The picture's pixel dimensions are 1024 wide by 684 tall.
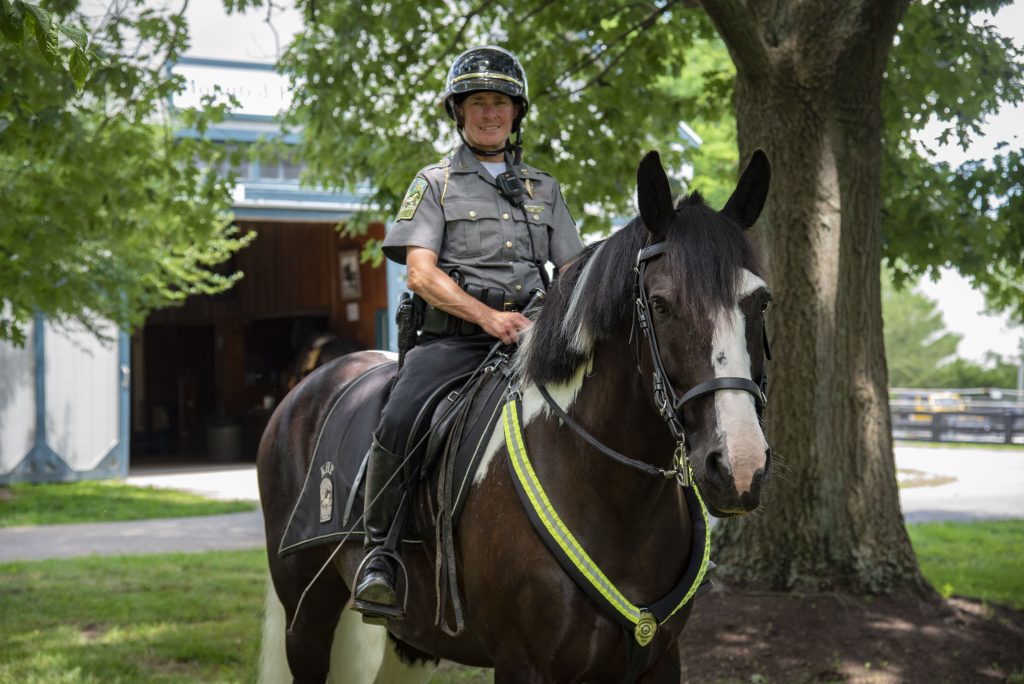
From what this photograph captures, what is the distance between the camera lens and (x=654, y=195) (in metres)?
2.98

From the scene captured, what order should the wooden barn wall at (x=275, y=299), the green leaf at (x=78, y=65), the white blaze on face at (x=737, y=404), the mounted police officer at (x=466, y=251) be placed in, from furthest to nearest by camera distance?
1. the wooden barn wall at (x=275, y=299)
2. the mounted police officer at (x=466, y=251)
3. the green leaf at (x=78, y=65)
4. the white blaze on face at (x=737, y=404)

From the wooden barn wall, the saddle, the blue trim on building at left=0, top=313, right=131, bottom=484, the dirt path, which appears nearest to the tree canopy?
the dirt path

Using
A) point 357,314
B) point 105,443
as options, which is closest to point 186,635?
point 105,443

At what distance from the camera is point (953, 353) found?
5269cm

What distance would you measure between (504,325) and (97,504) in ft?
45.8

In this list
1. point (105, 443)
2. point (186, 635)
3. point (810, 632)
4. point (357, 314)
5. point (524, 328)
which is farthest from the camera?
point (357, 314)

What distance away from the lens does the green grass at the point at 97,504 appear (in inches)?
570

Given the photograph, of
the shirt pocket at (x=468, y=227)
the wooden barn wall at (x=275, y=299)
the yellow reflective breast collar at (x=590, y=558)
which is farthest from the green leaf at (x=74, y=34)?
the wooden barn wall at (x=275, y=299)

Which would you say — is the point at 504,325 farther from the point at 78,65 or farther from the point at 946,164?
the point at 946,164

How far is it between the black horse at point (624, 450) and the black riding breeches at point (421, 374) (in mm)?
387

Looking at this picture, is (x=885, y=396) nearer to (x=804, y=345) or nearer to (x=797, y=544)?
(x=804, y=345)

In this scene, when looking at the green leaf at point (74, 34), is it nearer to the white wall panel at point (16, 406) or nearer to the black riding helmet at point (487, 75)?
the black riding helmet at point (487, 75)

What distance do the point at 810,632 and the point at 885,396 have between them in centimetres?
174

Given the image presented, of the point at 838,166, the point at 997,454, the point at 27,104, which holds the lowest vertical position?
the point at 997,454
